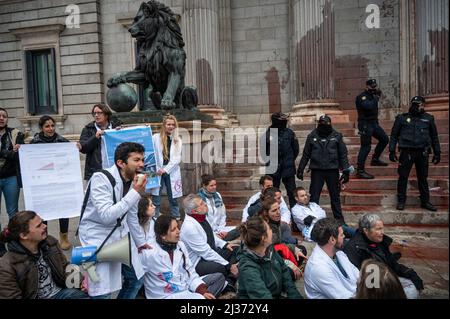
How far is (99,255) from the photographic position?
3.24 m

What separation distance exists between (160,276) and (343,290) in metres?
1.69

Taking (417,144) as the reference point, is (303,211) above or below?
below

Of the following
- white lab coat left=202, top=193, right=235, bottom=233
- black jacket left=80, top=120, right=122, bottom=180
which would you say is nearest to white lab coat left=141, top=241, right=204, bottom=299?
white lab coat left=202, top=193, right=235, bottom=233

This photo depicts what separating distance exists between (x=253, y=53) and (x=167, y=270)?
11079mm

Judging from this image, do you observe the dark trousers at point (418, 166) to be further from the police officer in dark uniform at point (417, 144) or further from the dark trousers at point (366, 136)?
the dark trousers at point (366, 136)

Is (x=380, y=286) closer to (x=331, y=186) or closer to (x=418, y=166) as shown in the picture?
(x=331, y=186)

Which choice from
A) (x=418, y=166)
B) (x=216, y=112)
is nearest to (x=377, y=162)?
(x=418, y=166)

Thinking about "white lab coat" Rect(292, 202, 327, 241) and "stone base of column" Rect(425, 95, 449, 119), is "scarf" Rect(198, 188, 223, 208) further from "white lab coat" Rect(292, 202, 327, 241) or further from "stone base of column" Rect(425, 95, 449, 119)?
"stone base of column" Rect(425, 95, 449, 119)

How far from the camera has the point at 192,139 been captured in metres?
7.35

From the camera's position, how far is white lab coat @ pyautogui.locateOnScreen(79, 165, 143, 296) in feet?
10.5

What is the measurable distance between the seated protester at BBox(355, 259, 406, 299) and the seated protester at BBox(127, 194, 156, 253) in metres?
2.01

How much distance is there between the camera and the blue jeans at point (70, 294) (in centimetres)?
345

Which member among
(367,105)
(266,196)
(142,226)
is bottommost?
(142,226)
